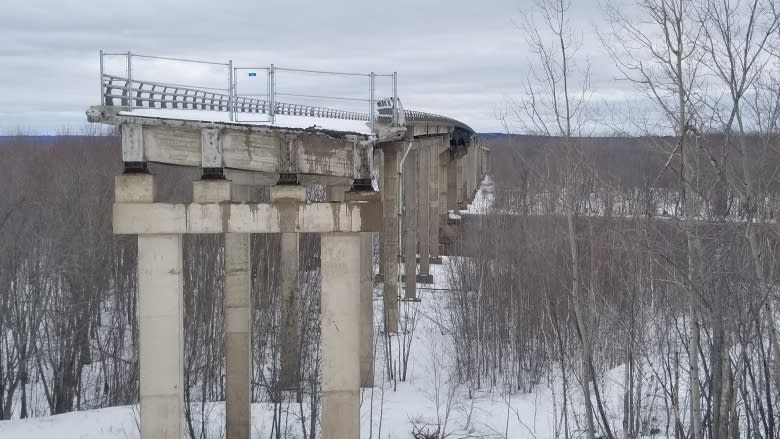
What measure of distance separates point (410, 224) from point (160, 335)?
2107 cm

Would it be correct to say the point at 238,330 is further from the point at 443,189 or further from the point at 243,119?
the point at 443,189

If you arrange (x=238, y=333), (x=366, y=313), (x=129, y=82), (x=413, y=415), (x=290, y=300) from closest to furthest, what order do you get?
(x=129, y=82), (x=238, y=333), (x=413, y=415), (x=366, y=313), (x=290, y=300)

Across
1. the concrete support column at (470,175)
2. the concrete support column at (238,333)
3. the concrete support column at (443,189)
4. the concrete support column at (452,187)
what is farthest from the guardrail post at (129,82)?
the concrete support column at (470,175)

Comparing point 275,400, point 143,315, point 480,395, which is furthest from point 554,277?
point 143,315

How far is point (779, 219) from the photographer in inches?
491

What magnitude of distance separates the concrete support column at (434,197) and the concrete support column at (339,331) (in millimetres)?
24976

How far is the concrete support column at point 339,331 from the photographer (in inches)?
487

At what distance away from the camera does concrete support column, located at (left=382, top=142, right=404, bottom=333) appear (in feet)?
85.8

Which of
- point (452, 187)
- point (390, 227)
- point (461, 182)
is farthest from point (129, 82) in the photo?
point (461, 182)

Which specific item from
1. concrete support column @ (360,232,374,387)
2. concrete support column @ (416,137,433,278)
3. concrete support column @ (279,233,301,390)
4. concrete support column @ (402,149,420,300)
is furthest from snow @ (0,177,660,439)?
concrete support column @ (416,137,433,278)

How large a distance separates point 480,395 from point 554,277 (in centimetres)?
564

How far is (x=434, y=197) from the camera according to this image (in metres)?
41.1

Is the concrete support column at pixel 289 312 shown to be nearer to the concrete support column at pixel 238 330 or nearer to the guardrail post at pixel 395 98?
the concrete support column at pixel 238 330

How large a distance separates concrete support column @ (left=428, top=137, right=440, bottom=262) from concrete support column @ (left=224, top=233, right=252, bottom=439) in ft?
66.7
